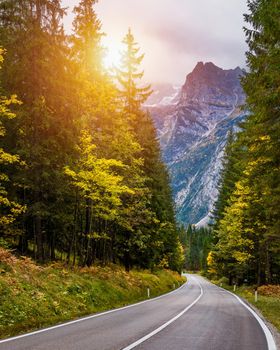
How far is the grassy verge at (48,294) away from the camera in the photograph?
39.8 feet

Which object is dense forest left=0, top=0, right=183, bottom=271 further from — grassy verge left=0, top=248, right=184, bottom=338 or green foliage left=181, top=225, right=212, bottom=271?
green foliage left=181, top=225, right=212, bottom=271

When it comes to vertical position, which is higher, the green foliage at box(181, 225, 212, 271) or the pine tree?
the pine tree

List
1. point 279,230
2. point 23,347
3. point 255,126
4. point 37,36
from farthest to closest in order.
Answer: point 37,36 → point 279,230 → point 255,126 → point 23,347

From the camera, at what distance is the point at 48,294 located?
1522cm

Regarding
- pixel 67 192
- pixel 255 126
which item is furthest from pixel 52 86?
pixel 255 126

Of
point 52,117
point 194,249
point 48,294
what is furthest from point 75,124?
point 194,249

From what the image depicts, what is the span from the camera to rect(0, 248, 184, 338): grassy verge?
1212 cm

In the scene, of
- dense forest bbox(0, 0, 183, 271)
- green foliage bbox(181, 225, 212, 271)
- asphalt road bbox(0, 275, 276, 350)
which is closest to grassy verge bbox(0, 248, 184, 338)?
asphalt road bbox(0, 275, 276, 350)

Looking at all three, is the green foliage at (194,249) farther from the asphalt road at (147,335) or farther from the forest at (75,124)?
the asphalt road at (147,335)

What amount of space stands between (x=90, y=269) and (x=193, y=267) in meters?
153

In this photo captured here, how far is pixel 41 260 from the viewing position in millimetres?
21234

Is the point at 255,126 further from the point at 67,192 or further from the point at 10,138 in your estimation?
the point at 10,138

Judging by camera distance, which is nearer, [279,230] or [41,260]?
[279,230]

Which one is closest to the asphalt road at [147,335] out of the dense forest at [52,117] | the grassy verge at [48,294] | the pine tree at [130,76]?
the grassy verge at [48,294]
